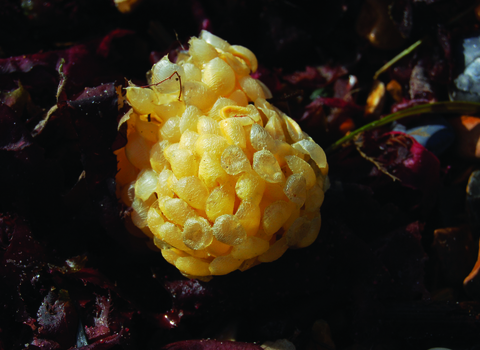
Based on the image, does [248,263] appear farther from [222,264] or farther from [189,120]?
[189,120]

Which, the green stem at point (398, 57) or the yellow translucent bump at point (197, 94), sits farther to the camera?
the green stem at point (398, 57)

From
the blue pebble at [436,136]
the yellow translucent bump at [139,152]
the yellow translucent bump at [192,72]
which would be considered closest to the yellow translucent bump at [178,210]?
the yellow translucent bump at [139,152]

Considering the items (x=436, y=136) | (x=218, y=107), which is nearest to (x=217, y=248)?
(x=218, y=107)

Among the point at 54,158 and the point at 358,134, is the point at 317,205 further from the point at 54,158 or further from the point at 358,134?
the point at 54,158

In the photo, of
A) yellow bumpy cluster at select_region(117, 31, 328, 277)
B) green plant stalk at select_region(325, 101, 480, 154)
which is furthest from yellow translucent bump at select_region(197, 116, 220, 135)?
green plant stalk at select_region(325, 101, 480, 154)

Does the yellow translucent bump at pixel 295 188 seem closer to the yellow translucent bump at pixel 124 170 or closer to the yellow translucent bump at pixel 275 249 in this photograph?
the yellow translucent bump at pixel 275 249
